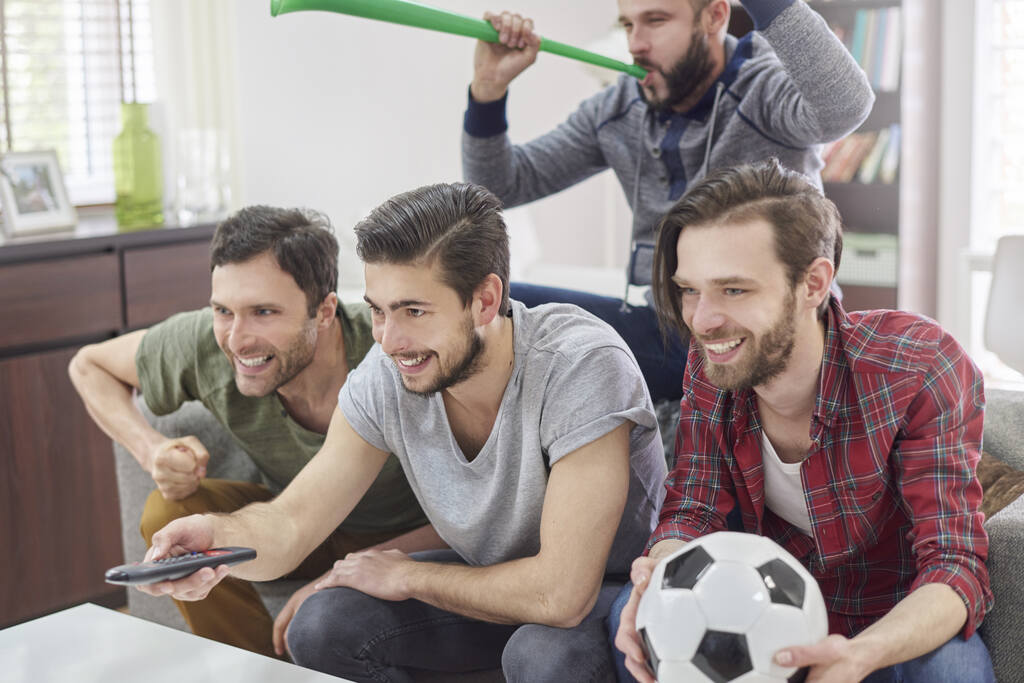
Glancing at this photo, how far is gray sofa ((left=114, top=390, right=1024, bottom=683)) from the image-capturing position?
1.48 m

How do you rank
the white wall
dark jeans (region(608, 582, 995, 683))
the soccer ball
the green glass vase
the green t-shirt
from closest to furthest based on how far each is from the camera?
the soccer ball, dark jeans (region(608, 582, 995, 683)), the green t-shirt, the green glass vase, the white wall

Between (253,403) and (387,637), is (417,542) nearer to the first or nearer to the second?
(387,637)

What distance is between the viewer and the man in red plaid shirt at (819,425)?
144 cm

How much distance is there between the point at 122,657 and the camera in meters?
1.51

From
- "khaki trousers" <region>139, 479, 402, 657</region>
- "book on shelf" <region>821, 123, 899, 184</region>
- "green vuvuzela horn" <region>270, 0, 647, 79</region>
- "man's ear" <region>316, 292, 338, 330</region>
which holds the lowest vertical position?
"khaki trousers" <region>139, 479, 402, 657</region>

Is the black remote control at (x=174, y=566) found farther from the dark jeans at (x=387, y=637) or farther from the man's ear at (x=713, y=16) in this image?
the man's ear at (x=713, y=16)

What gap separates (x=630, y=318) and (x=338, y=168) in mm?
1793

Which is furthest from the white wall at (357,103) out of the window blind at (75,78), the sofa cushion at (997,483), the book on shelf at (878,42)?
the sofa cushion at (997,483)

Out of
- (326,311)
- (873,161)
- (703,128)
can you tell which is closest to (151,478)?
(326,311)

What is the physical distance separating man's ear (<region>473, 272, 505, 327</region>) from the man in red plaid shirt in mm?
228

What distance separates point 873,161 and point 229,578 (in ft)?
10.2

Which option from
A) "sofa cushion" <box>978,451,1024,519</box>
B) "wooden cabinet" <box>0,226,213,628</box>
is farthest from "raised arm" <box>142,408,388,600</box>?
"wooden cabinet" <box>0,226,213,628</box>

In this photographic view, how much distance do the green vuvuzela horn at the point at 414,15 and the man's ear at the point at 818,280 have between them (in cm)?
73

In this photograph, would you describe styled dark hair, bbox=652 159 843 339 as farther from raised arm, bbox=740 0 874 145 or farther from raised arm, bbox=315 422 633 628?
raised arm, bbox=740 0 874 145
